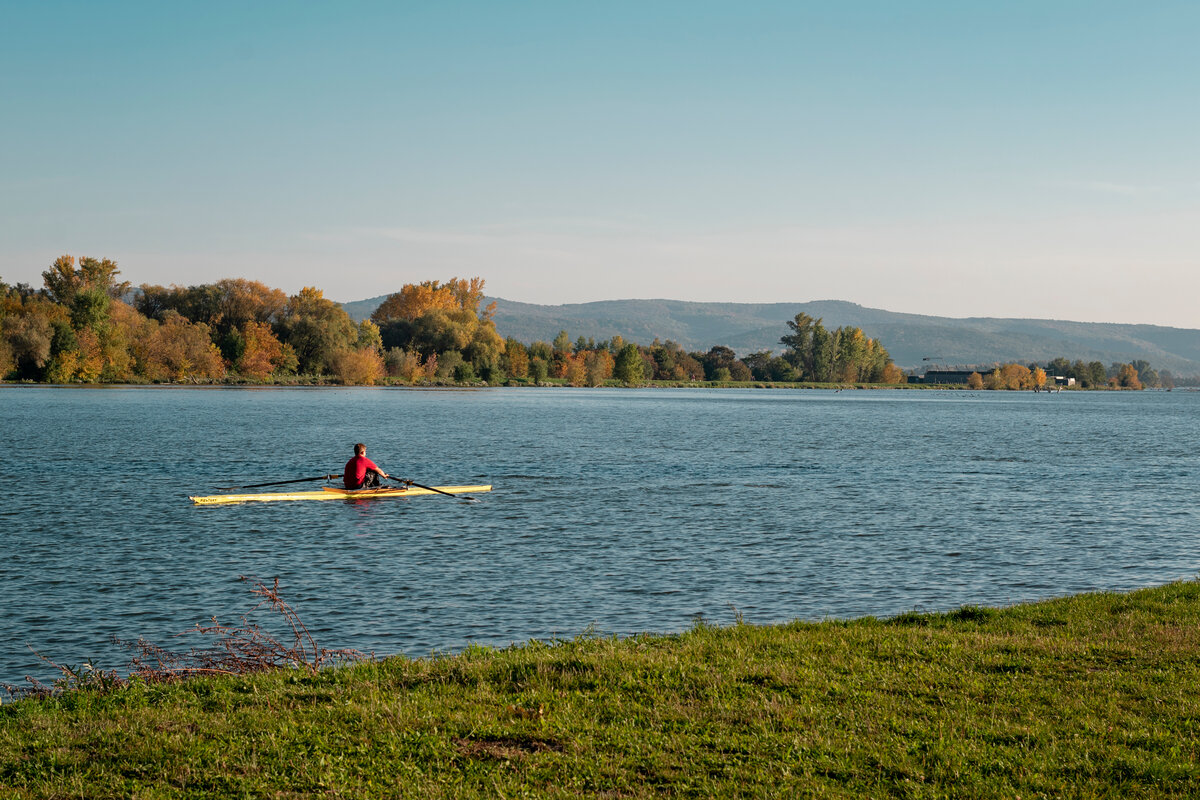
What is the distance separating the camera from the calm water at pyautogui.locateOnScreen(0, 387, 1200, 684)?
1981 cm

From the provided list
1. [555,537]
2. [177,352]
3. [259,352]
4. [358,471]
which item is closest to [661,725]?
[555,537]

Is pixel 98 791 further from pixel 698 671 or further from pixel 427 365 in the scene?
pixel 427 365

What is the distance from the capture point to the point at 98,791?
881cm

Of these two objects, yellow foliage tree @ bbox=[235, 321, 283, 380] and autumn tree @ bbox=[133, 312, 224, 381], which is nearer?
autumn tree @ bbox=[133, 312, 224, 381]

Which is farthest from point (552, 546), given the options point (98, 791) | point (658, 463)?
point (658, 463)

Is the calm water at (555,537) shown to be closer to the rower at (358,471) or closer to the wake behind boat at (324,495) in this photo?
the wake behind boat at (324,495)

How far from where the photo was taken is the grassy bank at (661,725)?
902 cm

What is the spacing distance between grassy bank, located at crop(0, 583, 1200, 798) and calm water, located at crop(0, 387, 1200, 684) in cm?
507

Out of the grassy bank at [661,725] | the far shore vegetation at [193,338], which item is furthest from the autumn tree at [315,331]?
the grassy bank at [661,725]

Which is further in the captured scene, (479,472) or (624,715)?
(479,472)

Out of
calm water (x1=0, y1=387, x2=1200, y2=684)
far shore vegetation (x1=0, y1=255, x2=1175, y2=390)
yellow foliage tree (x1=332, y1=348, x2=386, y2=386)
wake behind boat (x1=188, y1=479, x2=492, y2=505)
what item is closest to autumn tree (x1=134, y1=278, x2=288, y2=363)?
far shore vegetation (x1=0, y1=255, x2=1175, y2=390)

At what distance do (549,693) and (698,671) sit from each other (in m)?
2.02

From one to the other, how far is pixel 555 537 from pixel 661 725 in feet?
62.7

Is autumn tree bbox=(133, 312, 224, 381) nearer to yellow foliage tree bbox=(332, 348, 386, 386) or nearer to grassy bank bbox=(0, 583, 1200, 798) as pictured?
yellow foliage tree bbox=(332, 348, 386, 386)
